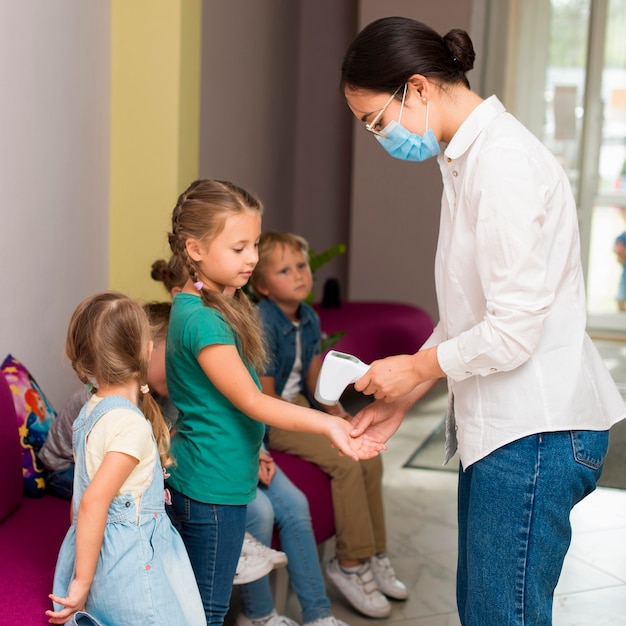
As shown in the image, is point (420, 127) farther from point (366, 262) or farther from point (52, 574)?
point (366, 262)

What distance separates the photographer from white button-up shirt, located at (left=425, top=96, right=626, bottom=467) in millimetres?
1428

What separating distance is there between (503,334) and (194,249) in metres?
0.74

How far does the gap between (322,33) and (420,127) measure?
4.93 meters

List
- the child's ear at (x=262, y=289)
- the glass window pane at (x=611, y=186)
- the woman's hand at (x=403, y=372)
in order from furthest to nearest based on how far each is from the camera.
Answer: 1. the glass window pane at (x=611, y=186)
2. the child's ear at (x=262, y=289)
3. the woman's hand at (x=403, y=372)

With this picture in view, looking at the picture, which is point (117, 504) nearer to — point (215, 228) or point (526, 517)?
point (215, 228)

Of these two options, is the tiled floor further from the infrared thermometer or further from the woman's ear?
the woman's ear

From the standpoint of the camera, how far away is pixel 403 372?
1593 millimetres

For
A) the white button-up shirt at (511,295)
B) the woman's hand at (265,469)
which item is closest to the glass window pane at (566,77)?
the woman's hand at (265,469)

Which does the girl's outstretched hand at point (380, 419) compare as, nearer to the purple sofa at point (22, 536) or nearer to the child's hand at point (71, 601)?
the child's hand at point (71, 601)

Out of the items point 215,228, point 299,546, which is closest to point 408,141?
point 215,228

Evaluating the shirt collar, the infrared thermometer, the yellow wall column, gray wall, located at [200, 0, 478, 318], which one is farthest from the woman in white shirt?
gray wall, located at [200, 0, 478, 318]

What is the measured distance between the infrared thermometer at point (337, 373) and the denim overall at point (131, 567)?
1.14ft

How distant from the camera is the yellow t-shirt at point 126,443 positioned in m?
1.68

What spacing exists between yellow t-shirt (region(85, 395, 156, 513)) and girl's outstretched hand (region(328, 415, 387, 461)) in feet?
1.13
